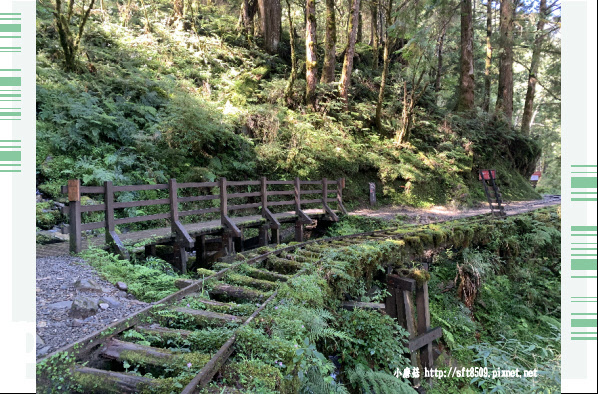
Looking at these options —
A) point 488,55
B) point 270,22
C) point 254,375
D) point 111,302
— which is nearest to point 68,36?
point 111,302

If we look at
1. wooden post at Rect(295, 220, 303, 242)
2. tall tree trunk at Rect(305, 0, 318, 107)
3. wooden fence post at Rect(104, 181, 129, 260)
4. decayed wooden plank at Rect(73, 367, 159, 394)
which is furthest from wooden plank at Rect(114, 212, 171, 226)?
tall tree trunk at Rect(305, 0, 318, 107)

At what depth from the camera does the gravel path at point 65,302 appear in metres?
2.78

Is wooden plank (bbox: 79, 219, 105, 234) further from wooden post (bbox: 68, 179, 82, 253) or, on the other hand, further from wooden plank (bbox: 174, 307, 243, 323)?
wooden plank (bbox: 174, 307, 243, 323)

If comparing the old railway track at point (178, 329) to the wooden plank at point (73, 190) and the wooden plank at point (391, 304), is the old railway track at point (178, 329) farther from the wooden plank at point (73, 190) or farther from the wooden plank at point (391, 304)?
the wooden plank at point (73, 190)

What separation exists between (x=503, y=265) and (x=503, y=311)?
1.59 metres

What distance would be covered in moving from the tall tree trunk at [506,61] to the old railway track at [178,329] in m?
19.8

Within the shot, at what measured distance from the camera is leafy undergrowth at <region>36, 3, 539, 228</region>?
28.7 feet

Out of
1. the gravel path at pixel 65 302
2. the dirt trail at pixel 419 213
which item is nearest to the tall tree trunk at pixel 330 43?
the dirt trail at pixel 419 213

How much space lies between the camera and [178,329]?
3.12 meters

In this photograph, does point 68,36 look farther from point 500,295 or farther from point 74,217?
point 500,295

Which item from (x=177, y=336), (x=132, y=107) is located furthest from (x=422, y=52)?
(x=177, y=336)

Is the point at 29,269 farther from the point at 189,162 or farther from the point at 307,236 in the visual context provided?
the point at 307,236

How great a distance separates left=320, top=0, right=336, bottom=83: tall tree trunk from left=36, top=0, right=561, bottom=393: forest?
0.06 metres

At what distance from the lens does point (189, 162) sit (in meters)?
9.76
